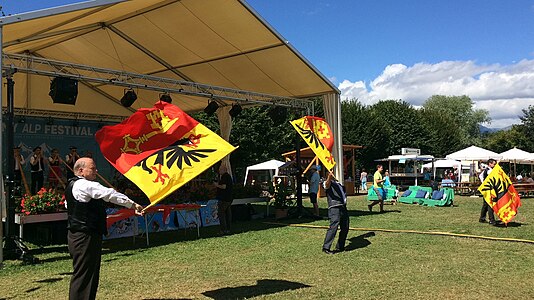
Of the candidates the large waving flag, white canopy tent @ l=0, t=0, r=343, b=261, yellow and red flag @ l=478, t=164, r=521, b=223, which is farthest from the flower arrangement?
yellow and red flag @ l=478, t=164, r=521, b=223

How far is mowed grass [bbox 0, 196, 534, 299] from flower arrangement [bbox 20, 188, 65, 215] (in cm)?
81

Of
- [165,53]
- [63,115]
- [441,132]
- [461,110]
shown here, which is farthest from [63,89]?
[461,110]

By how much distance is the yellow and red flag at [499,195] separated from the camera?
11445 mm

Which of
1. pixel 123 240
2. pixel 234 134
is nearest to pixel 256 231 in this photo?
pixel 123 240

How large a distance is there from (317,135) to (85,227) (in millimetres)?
6630

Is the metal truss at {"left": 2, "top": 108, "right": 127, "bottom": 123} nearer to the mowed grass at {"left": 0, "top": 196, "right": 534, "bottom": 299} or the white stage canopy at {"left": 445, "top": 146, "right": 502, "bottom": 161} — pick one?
the mowed grass at {"left": 0, "top": 196, "right": 534, "bottom": 299}

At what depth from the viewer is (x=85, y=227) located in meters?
4.56

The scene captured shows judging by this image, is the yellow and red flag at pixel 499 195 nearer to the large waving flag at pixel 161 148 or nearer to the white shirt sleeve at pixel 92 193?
the large waving flag at pixel 161 148

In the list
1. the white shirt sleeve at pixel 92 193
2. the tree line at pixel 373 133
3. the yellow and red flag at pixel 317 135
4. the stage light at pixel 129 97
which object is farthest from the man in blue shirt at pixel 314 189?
the tree line at pixel 373 133

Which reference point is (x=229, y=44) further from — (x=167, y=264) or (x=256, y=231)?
(x=167, y=264)

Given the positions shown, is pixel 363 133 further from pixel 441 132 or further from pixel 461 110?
pixel 461 110

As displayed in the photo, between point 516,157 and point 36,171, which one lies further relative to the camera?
point 516,157

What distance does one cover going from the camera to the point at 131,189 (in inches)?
500

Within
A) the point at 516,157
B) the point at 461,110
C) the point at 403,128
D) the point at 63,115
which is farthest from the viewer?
the point at 461,110
